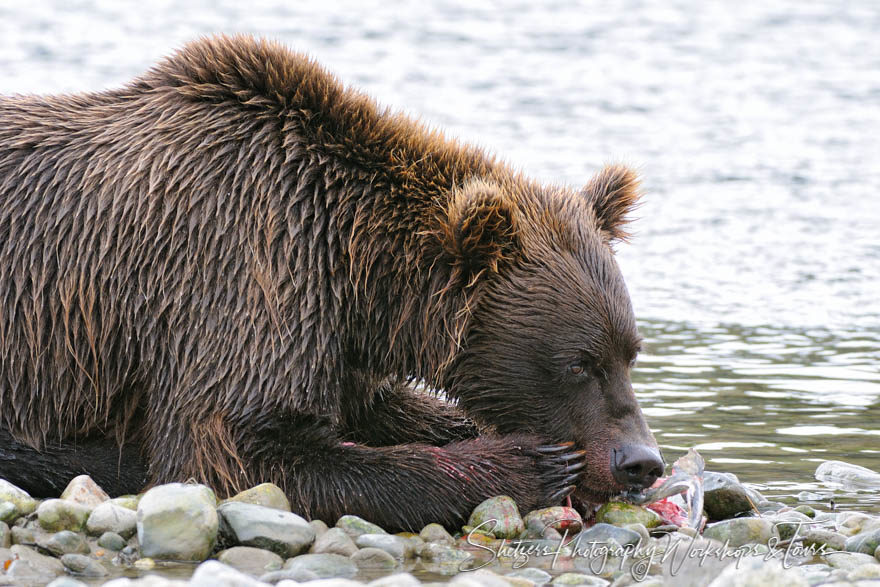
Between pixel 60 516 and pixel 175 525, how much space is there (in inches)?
18.6

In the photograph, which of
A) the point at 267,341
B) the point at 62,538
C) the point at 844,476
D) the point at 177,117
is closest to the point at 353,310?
the point at 267,341

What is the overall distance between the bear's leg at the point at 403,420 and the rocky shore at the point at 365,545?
3.39 ft

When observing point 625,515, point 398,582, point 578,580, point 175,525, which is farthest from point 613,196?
point 398,582

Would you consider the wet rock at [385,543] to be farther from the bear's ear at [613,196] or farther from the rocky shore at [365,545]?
the bear's ear at [613,196]

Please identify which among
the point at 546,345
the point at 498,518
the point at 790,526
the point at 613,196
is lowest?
the point at 498,518

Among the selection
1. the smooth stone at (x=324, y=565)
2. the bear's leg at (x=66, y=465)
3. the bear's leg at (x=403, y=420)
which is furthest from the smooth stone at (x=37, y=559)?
the bear's leg at (x=403, y=420)

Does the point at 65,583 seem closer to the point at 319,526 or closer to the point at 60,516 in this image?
the point at 60,516

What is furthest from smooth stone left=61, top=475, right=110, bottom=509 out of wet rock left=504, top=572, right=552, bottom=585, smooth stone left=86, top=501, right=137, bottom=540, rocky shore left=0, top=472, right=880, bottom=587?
wet rock left=504, top=572, right=552, bottom=585

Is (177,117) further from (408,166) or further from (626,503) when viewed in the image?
(626,503)

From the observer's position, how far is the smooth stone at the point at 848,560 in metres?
5.32

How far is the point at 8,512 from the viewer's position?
5.34 metres

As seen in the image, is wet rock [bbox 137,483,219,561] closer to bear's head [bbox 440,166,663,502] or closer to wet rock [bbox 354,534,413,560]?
wet rock [bbox 354,534,413,560]

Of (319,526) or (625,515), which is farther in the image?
(625,515)

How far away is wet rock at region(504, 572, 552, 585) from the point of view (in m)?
5.07
